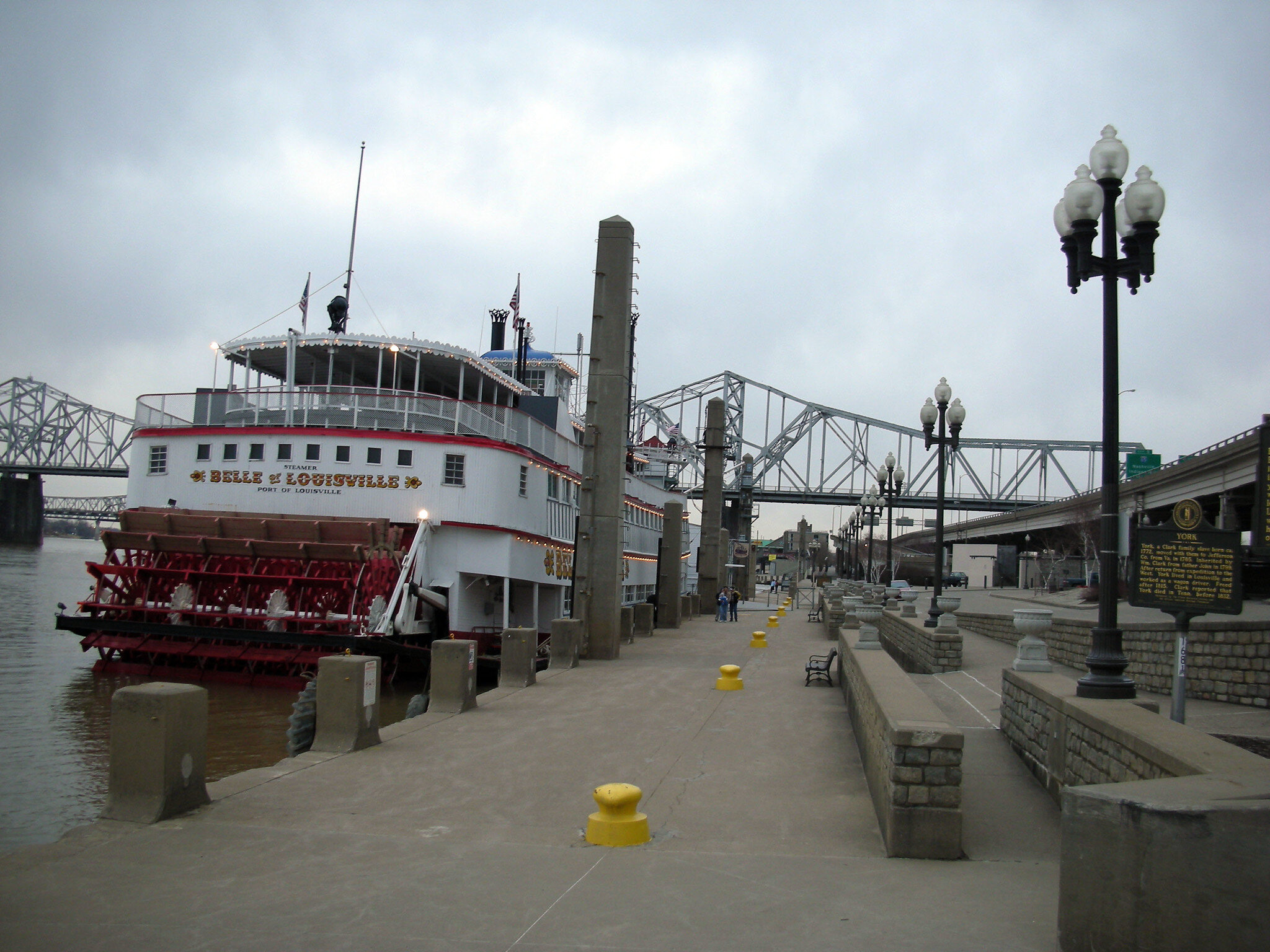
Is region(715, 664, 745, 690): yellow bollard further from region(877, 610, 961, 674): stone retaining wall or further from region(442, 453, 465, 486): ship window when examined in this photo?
region(442, 453, 465, 486): ship window

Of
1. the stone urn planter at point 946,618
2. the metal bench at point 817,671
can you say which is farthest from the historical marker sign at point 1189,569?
the stone urn planter at point 946,618

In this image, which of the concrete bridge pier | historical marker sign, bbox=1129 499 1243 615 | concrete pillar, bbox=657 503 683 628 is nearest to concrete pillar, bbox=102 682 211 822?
historical marker sign, bbox=1129 499 1243 615

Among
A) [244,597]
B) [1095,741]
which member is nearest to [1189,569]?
[1095,741]

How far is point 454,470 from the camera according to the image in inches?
842

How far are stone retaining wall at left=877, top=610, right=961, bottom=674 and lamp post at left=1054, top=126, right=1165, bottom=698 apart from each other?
8138mm

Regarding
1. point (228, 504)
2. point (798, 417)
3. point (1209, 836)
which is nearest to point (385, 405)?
point (228, 504)

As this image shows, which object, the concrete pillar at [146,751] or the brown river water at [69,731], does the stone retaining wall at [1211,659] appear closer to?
the concrete pillar at [146,751]

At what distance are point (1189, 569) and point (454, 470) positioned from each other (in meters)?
15.8

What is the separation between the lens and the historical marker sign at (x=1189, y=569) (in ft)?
27.0

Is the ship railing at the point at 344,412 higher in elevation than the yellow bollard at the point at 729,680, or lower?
higher

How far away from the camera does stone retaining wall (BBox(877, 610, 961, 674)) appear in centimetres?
1661

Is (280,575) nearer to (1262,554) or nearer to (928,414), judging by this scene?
(928,414)

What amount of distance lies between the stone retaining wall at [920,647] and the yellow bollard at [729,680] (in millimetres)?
3712

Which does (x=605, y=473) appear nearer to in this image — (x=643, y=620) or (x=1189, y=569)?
(x=643, y=620)
